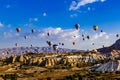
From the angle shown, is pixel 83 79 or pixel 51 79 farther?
pixel 51 79

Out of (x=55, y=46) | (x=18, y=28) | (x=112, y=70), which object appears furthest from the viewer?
(x=112, y=70)

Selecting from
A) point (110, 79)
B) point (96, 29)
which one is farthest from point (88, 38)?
point (110, 79)

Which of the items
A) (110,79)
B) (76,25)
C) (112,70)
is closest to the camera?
(76,25)

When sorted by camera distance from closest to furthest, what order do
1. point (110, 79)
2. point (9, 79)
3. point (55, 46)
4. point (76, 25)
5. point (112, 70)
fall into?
point (76, 25) → point (55, 46) → point (110, 79) → point (9, 79) → point (112, 70)

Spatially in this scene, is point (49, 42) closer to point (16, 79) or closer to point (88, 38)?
point (88, 38)

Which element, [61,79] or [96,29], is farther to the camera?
[61,79]

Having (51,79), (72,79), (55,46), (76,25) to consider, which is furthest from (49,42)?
(51,79)

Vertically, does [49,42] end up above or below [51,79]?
above

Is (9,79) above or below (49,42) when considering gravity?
below

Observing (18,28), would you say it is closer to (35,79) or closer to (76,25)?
(76,25)
